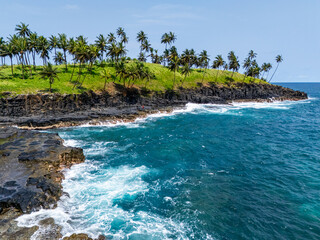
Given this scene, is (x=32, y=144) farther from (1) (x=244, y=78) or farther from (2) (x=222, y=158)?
(1) (x=244, y=78)

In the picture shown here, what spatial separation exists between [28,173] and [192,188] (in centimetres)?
2254

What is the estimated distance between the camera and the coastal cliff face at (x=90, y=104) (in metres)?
56.9

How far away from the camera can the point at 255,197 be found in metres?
23.9

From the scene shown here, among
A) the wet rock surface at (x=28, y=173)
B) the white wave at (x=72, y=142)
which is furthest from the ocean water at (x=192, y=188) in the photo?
the wet rock surface at (x=28, y=173)

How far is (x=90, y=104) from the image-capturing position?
70438mm

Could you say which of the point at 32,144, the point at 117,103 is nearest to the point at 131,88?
the point at 117,103

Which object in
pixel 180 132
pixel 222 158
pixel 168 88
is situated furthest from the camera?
pixel 168 88

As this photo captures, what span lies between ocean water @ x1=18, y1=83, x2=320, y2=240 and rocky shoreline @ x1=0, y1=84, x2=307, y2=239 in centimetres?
164

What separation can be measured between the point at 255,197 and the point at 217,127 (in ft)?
116

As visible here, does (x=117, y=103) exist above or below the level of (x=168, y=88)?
below

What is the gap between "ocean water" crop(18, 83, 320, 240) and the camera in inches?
744

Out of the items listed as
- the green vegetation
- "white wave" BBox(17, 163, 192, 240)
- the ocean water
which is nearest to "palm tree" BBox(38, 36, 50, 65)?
the green vegetation

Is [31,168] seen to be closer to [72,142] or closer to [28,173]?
[28,173]

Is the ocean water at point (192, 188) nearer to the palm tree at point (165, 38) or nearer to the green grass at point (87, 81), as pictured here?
the green grass at point (87, 81)
